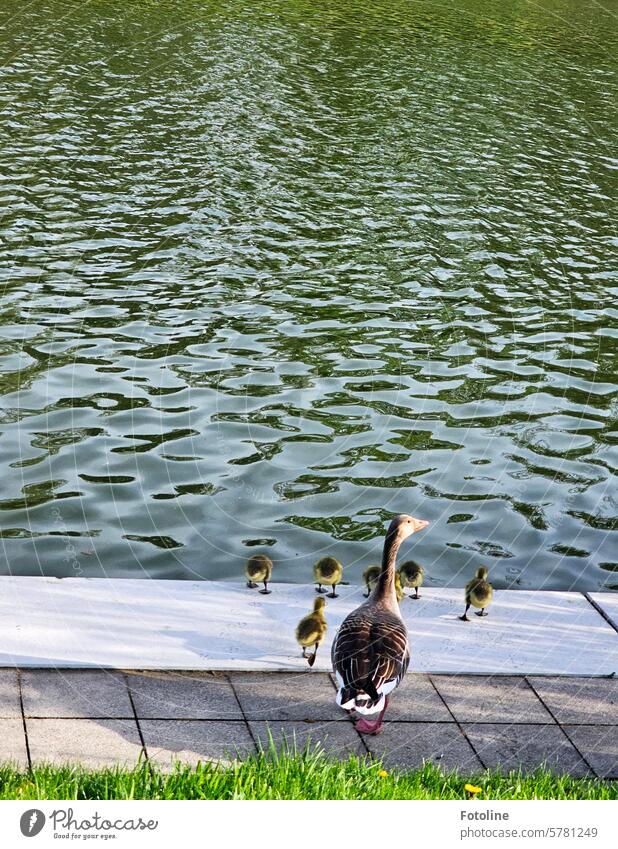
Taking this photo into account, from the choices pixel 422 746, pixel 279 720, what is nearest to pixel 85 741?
pixel 279 720

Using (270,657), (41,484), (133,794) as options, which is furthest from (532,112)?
(133,794)

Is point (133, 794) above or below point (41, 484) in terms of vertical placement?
above

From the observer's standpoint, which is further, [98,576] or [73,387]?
[73,387]

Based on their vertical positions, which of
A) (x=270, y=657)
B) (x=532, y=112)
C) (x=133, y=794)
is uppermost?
(x=133, y=794)

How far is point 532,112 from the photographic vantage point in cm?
2905

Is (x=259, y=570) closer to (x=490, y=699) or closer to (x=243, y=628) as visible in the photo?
(x=243, y=628)

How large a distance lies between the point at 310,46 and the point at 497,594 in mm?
26210

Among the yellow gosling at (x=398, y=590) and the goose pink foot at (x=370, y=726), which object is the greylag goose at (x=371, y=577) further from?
the goose pink foot at (x=370, y=726)

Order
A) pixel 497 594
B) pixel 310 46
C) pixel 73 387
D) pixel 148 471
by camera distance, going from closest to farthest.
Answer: pixel 497 594, pixel 148 471, pixel 73 387, pixel 310 46

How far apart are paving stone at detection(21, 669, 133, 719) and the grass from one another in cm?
71

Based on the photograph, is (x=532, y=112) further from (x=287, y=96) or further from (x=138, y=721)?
(x=138, y=721)

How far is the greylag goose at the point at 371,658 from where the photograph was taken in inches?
278

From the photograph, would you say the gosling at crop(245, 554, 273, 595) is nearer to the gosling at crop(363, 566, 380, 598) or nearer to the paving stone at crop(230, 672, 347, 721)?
the gosling at crop(363, 566, 380, 598)

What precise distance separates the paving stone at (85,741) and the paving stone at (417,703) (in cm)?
170
